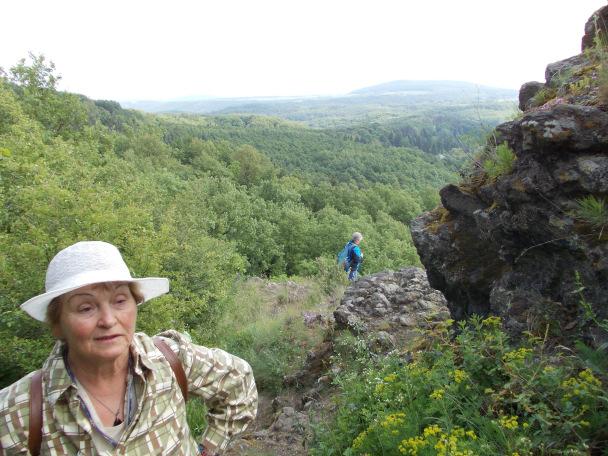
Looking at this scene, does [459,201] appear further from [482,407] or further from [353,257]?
[353,257]

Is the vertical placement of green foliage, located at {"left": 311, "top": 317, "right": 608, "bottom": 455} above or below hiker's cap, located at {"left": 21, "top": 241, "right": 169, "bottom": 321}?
below

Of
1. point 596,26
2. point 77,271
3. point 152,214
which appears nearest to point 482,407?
point 77,271

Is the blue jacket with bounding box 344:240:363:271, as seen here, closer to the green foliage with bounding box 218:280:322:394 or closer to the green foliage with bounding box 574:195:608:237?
the green foliage with bounding box 218:280:322:394

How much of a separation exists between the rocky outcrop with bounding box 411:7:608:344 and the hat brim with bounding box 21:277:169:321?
249 cm

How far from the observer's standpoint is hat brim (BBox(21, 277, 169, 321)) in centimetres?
194

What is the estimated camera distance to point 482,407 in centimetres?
305

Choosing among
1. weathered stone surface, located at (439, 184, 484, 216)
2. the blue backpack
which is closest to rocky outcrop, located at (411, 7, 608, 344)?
weathered stone surface, located at (439, 184, 484, 216)

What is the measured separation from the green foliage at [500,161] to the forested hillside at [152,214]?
167 centimetres

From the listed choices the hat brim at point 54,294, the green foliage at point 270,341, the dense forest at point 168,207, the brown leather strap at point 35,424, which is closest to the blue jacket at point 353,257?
the green foliage at point 270,341

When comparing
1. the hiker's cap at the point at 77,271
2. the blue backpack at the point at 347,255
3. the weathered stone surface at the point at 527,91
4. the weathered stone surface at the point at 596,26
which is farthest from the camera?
the blue backpack at the point at 347,255

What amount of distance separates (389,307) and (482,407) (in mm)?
4625

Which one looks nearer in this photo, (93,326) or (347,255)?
(93,326)

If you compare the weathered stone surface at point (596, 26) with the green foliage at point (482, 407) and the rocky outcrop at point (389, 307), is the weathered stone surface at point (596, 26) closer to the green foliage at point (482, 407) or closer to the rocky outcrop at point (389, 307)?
the green foliage at point (482, 407)

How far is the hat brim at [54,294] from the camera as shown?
194cm
